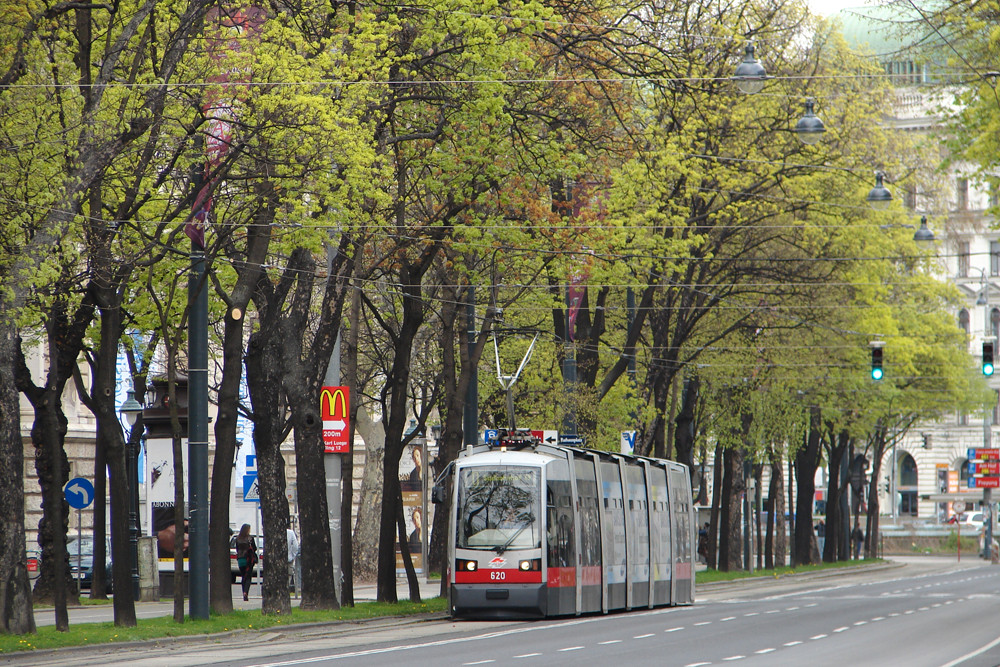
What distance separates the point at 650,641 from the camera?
69.7 ft

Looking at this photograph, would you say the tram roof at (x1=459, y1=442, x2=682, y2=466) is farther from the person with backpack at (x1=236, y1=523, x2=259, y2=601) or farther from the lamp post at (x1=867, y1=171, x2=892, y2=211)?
the lamp post at (x1=867, y1=171, x2=892, y2=211)

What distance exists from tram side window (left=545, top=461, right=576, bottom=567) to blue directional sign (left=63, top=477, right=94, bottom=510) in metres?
8.39

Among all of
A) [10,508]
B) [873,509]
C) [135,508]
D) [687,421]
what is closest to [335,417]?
[10,508]

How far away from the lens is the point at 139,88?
20.7 metres

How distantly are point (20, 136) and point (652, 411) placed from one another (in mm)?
22425

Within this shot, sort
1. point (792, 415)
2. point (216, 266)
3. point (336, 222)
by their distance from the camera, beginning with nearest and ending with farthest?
point (336, 222) < point (216, 266) < point (792, 415)

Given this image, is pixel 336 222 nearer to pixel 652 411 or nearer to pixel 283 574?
pixel 283 574

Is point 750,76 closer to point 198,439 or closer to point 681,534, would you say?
point 198,439

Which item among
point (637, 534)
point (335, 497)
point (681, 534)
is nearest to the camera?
point (335, 497)

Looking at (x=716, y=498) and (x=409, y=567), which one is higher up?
(x=716, y=498)

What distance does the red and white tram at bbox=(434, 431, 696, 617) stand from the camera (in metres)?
25.6

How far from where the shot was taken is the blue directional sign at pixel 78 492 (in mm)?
27484

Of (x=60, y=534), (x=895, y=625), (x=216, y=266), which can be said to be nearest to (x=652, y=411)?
(x=895, y=625)

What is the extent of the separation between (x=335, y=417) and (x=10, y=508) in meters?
8.10
